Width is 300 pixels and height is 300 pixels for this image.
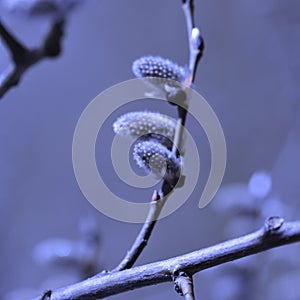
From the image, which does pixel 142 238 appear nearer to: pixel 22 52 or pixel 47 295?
pixel 47 295

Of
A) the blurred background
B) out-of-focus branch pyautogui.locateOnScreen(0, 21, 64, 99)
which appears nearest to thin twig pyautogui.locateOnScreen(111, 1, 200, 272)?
out-of-focus branch pyautogui.locateOnScreen(0, 21, 64, 99)

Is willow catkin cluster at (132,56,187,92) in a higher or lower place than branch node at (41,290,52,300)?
higher

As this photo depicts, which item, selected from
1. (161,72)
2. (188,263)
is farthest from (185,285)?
(161,72)

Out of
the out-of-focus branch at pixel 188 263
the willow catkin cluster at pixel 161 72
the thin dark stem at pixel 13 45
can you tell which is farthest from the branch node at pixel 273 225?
the thin dark stem at pixel 13 45

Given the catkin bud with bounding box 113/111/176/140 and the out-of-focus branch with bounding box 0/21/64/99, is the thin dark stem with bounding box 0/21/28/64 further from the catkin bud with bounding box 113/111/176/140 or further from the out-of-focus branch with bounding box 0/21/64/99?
the catkin bud with bounding box 113/111/176/140

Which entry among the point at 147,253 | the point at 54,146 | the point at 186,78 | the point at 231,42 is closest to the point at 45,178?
the point at 54,146

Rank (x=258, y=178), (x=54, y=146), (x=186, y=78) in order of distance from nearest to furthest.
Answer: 1. (x=186, y=78)
2. (x=258, y=178)
3. (x=54, y=146)

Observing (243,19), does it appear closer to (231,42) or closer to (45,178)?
(231,42)
